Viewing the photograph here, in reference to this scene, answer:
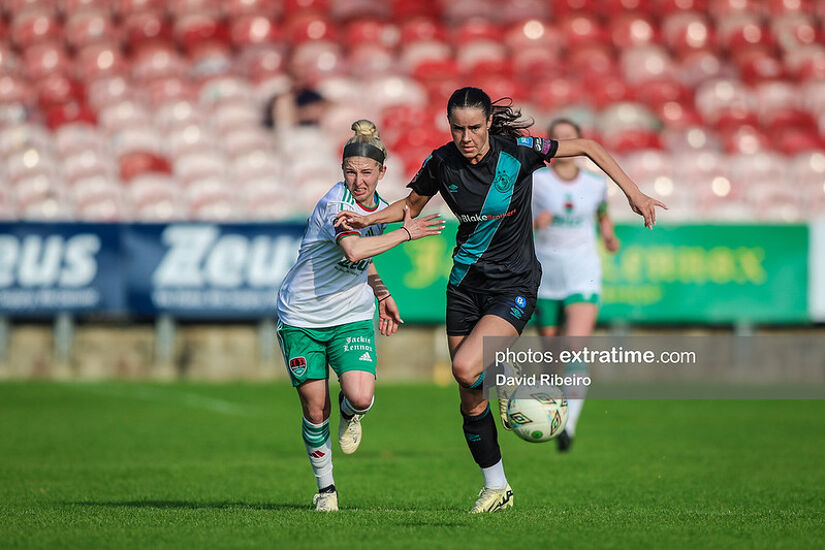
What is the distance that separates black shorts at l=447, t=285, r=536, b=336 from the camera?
22.9 feet

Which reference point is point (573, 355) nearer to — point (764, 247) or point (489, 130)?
point (489, 130)

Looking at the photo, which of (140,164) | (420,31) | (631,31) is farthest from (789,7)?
(140,164)

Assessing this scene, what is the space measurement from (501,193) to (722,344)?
12342mm

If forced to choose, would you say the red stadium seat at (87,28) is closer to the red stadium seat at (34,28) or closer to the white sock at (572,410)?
the red stadium seat at (34,28)

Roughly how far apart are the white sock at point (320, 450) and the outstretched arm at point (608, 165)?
91.8 inches

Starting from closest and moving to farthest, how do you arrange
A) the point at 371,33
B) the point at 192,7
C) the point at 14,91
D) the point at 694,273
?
the point at 694,273 → the point at 14,91 → the point at 371,33 → the point at 192,7

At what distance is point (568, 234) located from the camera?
1055cm

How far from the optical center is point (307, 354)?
290 inches

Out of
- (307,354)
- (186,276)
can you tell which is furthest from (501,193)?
(186,276)

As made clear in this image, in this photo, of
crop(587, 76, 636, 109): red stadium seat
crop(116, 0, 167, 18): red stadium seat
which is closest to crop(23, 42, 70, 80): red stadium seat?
crop(116, 0, 167, 18): red stadium seat

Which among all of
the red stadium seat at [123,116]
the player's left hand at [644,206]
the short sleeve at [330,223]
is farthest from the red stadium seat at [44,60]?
the player's left hand at [644,206]

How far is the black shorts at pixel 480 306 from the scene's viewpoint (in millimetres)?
6980

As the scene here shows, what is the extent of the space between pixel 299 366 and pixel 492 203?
5.32ft

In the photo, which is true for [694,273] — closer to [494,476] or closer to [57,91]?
[494,476]
